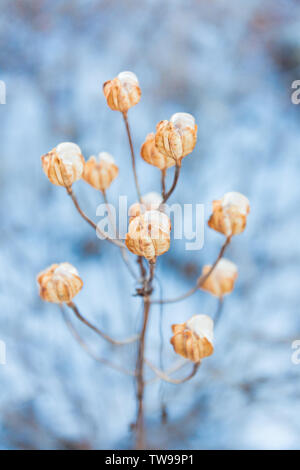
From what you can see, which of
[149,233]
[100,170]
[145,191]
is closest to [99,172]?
[100,170]

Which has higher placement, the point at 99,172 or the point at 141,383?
the point at 99,172

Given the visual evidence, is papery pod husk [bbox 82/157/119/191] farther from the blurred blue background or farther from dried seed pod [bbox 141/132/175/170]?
the blurred blue background

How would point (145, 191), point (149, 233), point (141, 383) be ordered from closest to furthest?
point (149, 233), point (141, 383), point (145, 191)

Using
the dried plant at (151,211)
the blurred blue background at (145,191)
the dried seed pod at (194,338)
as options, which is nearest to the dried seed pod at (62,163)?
the dried plant at (151,211)

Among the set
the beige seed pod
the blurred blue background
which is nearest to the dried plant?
the beige seed pod

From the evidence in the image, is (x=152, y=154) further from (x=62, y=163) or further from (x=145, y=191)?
(x=145, y=191)
